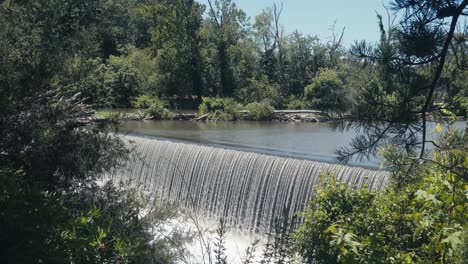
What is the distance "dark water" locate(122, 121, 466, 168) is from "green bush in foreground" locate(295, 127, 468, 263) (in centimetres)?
595

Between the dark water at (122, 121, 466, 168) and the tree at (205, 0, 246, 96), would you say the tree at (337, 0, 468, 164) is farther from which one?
the tree at (205, 0, 246, 96)

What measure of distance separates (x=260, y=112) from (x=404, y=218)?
20592 mm

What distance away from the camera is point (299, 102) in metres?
28.5

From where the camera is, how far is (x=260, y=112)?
23.7 m

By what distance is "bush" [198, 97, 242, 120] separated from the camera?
24.0 meters

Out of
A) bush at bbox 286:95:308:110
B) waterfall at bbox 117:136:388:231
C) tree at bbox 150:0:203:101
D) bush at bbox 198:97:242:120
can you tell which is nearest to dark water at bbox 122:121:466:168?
bush at bbox 198:97:242:120

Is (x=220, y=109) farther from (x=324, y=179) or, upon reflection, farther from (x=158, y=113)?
(x=324, y=179)

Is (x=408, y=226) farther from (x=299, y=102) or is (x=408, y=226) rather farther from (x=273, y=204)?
(x=299, y=102)

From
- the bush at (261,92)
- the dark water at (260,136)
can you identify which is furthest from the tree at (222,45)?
the dark water at (260,136)

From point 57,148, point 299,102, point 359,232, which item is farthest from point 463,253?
point 299,102

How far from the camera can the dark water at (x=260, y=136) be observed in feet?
42.9

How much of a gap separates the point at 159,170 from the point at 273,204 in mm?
3380

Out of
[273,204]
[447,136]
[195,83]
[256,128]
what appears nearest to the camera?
[447,136]

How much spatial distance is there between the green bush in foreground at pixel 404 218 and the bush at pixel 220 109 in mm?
19906
